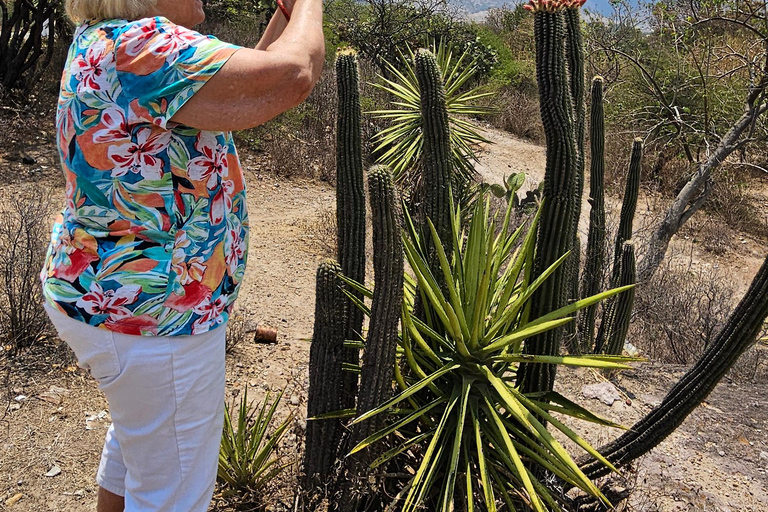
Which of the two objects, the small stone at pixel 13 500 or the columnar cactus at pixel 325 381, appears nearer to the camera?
the columnar cactus at pixel 325 381

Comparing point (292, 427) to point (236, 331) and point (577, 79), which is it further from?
point (577, 79)

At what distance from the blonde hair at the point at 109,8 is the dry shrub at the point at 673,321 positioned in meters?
5.00

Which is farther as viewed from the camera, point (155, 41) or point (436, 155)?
point (436, 155)

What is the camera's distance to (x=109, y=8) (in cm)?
145

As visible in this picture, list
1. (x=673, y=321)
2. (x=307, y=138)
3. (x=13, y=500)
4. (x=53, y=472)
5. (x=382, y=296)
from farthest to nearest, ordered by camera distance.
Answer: (x=307, y=138) < (x=673, y=321) < (x=53, y=472) < (x=13, y=500) < (x=382, y=296)

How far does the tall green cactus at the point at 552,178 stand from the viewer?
2318 millimetres

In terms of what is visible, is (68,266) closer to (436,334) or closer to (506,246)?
(436,334)

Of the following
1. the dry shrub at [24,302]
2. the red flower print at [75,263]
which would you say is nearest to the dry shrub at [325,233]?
the dry shrub at [24,302]

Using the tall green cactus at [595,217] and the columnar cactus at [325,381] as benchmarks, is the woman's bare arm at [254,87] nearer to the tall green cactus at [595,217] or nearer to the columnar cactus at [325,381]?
the columnar cactus at [325,381]

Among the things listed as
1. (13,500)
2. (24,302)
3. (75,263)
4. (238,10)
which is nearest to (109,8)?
(75,263)

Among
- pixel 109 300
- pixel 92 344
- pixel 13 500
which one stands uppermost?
pixel 109 300

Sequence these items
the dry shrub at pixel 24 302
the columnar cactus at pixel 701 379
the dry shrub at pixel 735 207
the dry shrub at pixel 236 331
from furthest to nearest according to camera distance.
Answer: the dry shrub at pixel 735 207 < the dry shrub at pixel 236 331 < the dry shrub at pixel 24 302 < the columnar cactus at pixel 701 379

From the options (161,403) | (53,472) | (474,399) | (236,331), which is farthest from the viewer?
(236,331)

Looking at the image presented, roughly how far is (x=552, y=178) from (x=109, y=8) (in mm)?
1534
